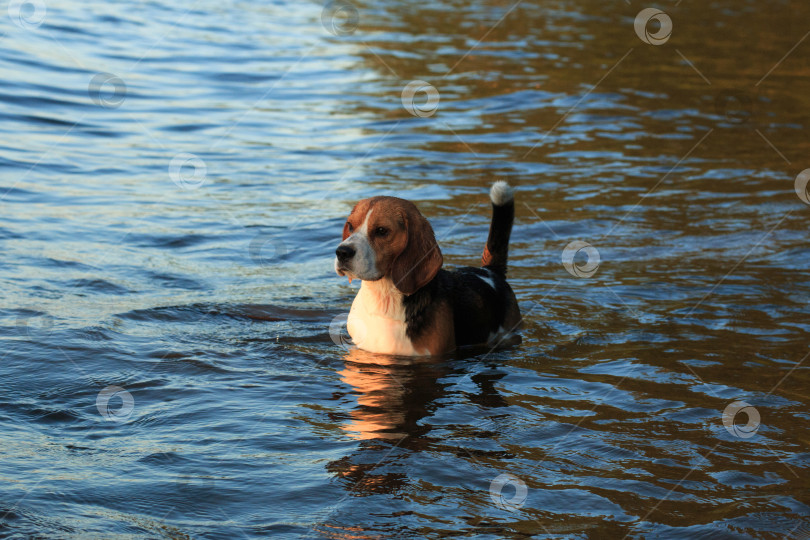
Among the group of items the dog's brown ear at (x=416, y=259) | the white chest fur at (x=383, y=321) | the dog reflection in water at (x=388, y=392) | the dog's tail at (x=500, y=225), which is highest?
the dog's tail at (x=500, y=225)

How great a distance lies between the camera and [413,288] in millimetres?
5906

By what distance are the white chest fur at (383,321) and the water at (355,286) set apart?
0.33 feet

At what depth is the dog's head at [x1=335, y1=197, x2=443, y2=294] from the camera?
5.63m

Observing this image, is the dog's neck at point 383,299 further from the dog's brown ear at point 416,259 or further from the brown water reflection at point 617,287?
the brown water reflection at point 617,287

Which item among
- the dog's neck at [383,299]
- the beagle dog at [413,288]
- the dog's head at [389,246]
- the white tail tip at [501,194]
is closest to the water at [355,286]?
the beagle dog at [413,288]

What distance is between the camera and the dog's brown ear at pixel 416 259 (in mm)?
5812

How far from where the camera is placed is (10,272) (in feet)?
23.4

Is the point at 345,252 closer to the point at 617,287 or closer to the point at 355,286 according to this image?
the point at 355,286

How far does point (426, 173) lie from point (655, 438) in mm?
6400

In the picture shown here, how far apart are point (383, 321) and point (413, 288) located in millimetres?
328

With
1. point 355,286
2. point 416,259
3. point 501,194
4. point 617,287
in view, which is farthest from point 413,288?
point 617,287

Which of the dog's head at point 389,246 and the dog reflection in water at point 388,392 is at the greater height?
the dog's head at point 389,246

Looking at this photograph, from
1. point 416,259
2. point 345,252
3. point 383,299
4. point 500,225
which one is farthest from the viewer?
point 500,225

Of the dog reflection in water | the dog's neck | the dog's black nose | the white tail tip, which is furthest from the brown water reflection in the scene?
the white tail tip
